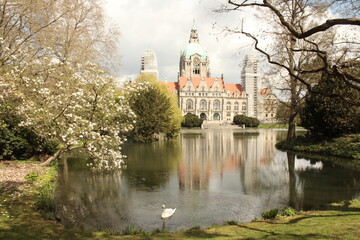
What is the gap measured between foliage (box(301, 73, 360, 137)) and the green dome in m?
98.2

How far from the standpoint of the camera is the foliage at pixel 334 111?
82.2ft

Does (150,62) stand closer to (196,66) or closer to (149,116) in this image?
(196,66)

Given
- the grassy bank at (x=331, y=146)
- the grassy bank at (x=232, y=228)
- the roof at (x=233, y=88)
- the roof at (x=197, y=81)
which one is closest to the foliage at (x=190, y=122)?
the roof at (x=197, y=81)

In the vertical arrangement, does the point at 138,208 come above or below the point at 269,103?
below

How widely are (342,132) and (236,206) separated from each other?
758 inches

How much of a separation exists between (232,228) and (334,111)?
2146cm

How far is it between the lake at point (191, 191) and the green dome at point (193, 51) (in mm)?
105639

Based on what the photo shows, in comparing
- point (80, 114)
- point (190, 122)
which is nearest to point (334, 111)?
point (80, 114)

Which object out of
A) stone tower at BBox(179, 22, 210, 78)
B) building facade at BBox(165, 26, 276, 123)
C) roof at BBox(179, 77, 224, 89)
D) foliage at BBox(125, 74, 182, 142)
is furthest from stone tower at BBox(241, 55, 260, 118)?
foliage at BBox(125, 74, 182, 142)

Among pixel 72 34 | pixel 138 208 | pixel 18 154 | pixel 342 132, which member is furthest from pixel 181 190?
pixel 342 132

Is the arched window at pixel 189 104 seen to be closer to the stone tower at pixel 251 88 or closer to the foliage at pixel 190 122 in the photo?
the stone tower at pixel 251 88

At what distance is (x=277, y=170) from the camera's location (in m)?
18.6

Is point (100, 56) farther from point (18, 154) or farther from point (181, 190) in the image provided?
point (181, 190)

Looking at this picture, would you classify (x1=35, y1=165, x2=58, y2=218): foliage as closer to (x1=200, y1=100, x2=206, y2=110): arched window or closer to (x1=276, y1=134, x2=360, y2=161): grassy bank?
(x1=276, y1=134, x2=360, y2=161): grassy bank
